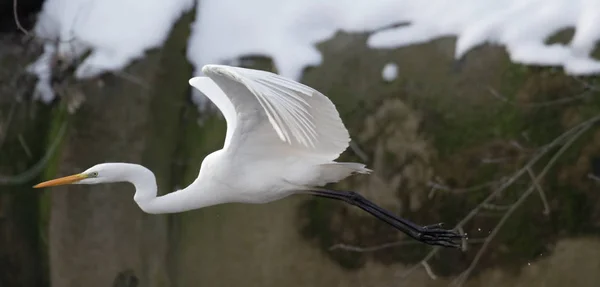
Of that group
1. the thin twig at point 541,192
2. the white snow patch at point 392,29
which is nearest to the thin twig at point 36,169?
the white snow patch at point 392,29

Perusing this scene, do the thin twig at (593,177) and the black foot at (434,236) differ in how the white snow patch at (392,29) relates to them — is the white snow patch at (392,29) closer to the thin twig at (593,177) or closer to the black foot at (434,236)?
the thin twig at (593,177)

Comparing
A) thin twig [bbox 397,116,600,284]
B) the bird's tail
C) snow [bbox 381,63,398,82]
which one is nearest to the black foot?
the bird's tail

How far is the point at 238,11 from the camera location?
2104mm

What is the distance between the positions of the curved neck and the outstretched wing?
3.9 inches

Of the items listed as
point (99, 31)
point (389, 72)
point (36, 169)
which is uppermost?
point (99, 31)

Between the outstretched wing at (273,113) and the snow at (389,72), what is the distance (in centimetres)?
58

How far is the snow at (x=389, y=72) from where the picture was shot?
196 cm

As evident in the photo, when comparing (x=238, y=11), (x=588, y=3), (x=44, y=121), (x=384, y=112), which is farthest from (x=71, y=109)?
(x=588, y=3)

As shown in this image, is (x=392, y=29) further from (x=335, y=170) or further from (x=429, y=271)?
→ (x=335, y=170)

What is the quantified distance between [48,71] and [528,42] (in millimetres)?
1282

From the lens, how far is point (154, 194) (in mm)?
1357

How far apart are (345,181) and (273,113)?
97 cm

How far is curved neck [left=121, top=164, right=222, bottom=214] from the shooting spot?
1.35 m

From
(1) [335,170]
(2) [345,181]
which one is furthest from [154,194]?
(2) [345,181]
